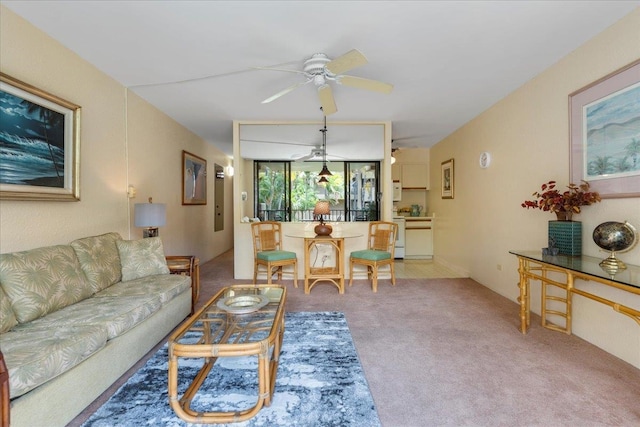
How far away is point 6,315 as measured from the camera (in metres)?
1.69

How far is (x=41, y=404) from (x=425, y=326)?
2726 mm

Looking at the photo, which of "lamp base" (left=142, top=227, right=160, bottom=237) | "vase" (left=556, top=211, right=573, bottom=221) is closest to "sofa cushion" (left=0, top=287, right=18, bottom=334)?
"lamp base" (left=142, top=227, right=160, bottom=237)

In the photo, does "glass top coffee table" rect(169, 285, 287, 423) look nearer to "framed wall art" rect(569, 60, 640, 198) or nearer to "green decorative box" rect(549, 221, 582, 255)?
"green decorative box" rect(549, 221, 582, 255)

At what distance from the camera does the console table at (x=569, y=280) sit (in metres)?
1.68

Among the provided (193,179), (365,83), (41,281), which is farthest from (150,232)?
(365,83)

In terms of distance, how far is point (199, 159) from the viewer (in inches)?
221

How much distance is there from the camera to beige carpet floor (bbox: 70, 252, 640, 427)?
1.62 m

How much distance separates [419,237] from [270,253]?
12.0 ft

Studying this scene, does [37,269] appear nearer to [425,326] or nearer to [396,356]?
[396,356]

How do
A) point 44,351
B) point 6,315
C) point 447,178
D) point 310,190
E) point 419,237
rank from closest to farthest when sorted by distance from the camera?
point 44,351, point 6,315, point 447,178, point 419,237, point 310,190

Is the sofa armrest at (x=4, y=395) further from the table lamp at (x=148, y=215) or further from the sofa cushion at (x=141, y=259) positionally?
the table lamp at (x=148, y=215)

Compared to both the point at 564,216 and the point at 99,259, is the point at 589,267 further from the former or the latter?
the point at 99,259

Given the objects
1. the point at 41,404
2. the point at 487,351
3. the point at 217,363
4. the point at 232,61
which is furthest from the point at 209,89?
the point at 487,351

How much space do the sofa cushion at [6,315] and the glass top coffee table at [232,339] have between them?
3.11 feet
